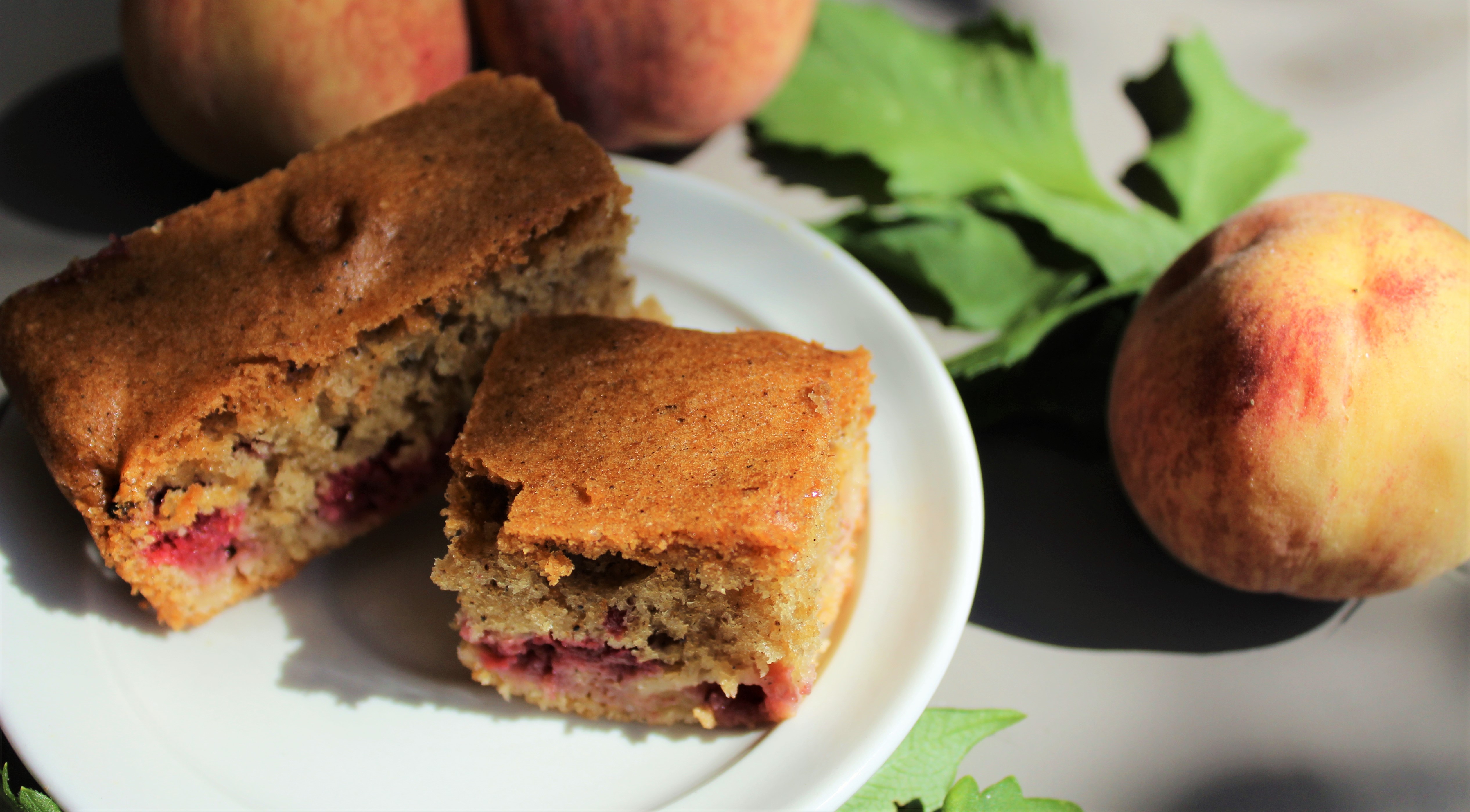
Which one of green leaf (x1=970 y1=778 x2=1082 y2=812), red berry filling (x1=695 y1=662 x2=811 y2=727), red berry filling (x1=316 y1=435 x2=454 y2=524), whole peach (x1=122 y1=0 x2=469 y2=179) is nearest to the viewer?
red berry filling (x1=695 y1=662 x2=811 y2=727)

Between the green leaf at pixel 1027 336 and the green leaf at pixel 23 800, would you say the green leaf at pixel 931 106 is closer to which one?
the green leaf at pixel 1027 336

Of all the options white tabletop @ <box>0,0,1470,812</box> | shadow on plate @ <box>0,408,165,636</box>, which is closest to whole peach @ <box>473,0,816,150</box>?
white tabletop @ <box>0,0,1470,812</box>

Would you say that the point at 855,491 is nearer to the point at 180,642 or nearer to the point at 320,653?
the point at 320,653

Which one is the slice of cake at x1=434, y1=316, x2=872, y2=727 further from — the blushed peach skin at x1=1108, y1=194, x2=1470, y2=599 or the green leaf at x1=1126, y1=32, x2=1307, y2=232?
the green leaf at x1=1126, y1=32, x2=1307, y2=232

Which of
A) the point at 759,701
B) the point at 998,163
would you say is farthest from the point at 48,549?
the point at 998,163

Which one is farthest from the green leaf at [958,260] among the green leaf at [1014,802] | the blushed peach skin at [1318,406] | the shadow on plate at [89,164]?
the shadow on plate at [89,164]

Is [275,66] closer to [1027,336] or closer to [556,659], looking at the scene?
[556,659]
